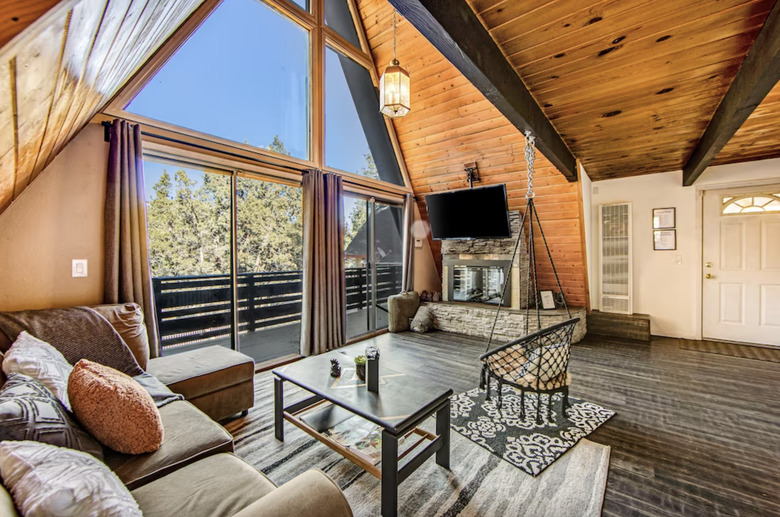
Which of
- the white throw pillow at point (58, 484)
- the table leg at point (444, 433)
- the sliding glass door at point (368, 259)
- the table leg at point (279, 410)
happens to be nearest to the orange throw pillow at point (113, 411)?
the white throw pillow at point (58, 484)

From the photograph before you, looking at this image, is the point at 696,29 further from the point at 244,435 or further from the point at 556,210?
the point at 244,435

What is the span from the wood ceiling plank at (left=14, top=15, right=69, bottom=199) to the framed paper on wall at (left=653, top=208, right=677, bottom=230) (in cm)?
627

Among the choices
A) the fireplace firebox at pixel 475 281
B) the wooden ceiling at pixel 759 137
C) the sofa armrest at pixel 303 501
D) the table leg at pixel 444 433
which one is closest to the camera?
the sofa armrest at pixel 303 501

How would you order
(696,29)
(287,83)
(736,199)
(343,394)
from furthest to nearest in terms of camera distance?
(736,199), (287,83), (343,394), (696,29)

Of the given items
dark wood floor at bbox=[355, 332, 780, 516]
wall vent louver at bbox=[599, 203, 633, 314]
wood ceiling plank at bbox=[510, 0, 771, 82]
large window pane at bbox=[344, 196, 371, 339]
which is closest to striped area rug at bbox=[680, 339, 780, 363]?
dark wood floor at bbox=[355, 332, 780, 516]

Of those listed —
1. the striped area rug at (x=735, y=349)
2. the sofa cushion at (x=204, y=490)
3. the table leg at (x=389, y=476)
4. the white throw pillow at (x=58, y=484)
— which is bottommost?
the striped area rug at (x=735, y=349)

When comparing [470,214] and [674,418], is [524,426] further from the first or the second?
[470,214]

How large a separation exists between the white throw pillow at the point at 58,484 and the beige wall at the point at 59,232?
6.69 feet

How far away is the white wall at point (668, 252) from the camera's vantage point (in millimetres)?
4695

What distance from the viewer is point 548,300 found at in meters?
4.91

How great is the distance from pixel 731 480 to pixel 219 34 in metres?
5.21

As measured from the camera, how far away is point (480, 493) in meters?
1.80

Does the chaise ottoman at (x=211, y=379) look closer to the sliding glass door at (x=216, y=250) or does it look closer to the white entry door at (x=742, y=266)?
the sliding glass door at (x=216, y=250)

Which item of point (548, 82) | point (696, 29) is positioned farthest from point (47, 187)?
point (696, 29)
